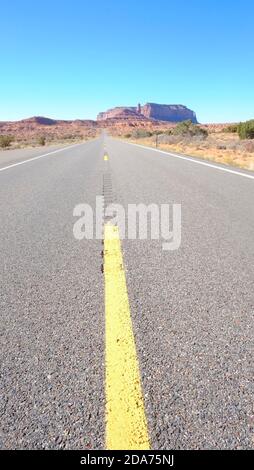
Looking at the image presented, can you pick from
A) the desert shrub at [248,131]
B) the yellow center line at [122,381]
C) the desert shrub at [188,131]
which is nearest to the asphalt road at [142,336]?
the yellow center line at [122,381]

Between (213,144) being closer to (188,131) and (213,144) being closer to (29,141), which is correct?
(188,131)

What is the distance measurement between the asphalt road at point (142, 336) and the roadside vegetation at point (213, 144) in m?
9.55

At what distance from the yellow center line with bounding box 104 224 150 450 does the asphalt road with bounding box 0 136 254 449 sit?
3 cm

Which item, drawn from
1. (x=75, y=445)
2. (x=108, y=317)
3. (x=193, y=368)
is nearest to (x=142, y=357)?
A: (x=193, y=368)

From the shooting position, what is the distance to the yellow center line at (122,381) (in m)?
1.42

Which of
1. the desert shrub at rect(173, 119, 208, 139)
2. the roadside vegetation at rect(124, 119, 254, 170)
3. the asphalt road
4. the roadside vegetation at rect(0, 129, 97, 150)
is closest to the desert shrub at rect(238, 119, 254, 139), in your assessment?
the roadside vegetation at rect(124, 119, 254, 170)

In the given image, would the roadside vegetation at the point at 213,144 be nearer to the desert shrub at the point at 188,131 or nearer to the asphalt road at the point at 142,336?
the desert shrub at the point at 188,131

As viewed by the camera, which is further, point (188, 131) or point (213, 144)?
point (188, 131)

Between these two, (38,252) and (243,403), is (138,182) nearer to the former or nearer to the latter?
(38,252)

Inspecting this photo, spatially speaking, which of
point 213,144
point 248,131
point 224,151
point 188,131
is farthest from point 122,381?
point 188,131

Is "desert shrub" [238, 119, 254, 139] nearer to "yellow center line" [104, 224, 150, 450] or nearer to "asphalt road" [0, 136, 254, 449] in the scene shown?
"asphalt road" [0, 136, 254, 449]

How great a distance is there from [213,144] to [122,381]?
29.5 m

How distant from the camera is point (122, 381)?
5.68 ft

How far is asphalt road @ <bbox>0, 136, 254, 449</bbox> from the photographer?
1.50 meters
